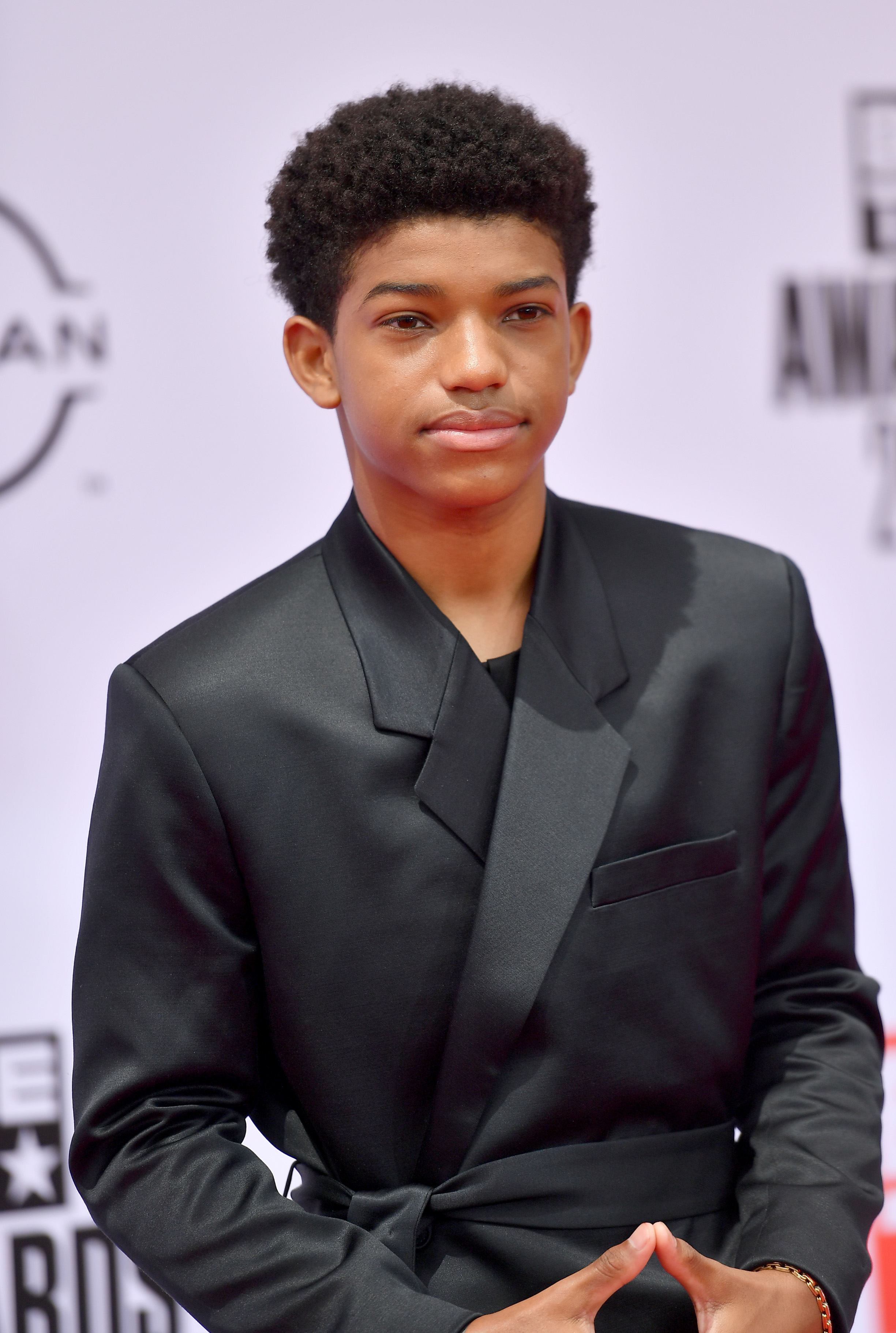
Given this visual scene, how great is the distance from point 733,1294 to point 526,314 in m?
0.66

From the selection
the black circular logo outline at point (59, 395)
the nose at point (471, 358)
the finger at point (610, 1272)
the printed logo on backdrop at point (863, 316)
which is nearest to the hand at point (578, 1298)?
the finger at point (610, 1272)

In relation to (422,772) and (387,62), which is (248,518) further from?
(422,772)

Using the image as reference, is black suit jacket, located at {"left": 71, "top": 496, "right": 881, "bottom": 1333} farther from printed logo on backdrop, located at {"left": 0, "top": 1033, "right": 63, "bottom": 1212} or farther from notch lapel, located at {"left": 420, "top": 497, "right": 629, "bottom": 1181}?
printed logo on backdrop, located at {"left": 0, "top": 1033, "right": 63, "bottom": 1212}

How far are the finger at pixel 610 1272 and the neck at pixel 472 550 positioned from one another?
41 centimetres

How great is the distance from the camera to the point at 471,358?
0.88 m

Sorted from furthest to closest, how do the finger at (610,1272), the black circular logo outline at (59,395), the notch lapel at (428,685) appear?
the black circular logo outline at (59,395), the notch lapel at (428,685), the finger at (610,1272)

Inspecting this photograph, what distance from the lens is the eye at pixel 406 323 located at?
35.7 inches

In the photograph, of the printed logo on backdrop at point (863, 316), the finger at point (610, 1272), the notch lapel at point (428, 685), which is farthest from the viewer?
the printed logo on backdrop at point (863, 316)

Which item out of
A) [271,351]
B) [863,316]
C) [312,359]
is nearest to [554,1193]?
[312,359]

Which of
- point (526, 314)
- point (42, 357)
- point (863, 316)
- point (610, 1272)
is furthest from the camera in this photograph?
point (863, 316)

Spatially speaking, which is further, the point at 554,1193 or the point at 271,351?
the point at 271,351

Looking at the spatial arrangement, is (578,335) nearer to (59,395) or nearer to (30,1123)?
(59,395)

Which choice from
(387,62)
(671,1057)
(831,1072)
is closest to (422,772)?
(671,1057)

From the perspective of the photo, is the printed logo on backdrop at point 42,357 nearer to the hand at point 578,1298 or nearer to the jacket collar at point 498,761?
the jacket collar at point 498,761
